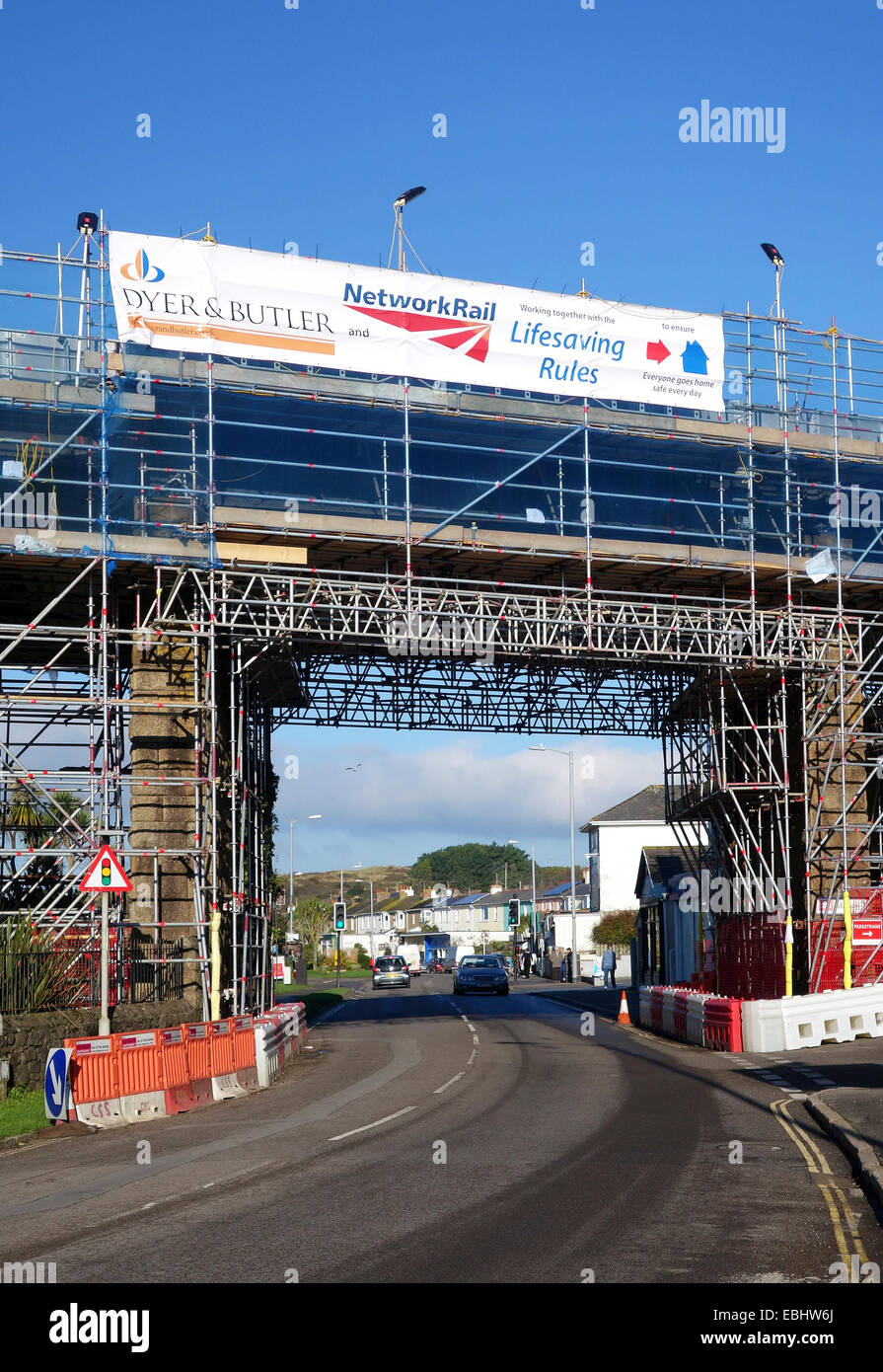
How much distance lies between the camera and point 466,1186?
1205 cm

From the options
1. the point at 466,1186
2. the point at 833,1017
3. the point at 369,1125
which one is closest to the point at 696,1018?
the point at 833,1017

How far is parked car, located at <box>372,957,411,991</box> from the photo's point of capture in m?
72.2

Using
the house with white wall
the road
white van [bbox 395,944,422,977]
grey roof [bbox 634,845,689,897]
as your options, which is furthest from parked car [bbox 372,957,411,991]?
white van [bbox 395,944,422,977]

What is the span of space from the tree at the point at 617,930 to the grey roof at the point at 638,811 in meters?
6.43

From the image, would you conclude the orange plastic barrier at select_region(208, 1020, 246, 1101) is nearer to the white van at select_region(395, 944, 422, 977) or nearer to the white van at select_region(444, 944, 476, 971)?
the white van at select_region(395, 944, 422, 977)

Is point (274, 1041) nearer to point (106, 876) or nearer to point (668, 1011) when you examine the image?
point (106, 876)

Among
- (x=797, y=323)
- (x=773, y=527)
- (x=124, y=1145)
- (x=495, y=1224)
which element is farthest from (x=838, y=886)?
(x=495, y=1224)

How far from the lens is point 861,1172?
1221 cm

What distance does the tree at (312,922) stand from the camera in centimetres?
A: 10856

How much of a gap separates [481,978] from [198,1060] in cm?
3550

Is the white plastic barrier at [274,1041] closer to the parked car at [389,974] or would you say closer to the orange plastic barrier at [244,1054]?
the orange plastic barrier at [244,1054]

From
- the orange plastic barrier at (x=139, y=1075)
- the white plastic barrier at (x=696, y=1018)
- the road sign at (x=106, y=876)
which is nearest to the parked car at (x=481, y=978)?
the white plastic barrier at (x=696, y=1018)
